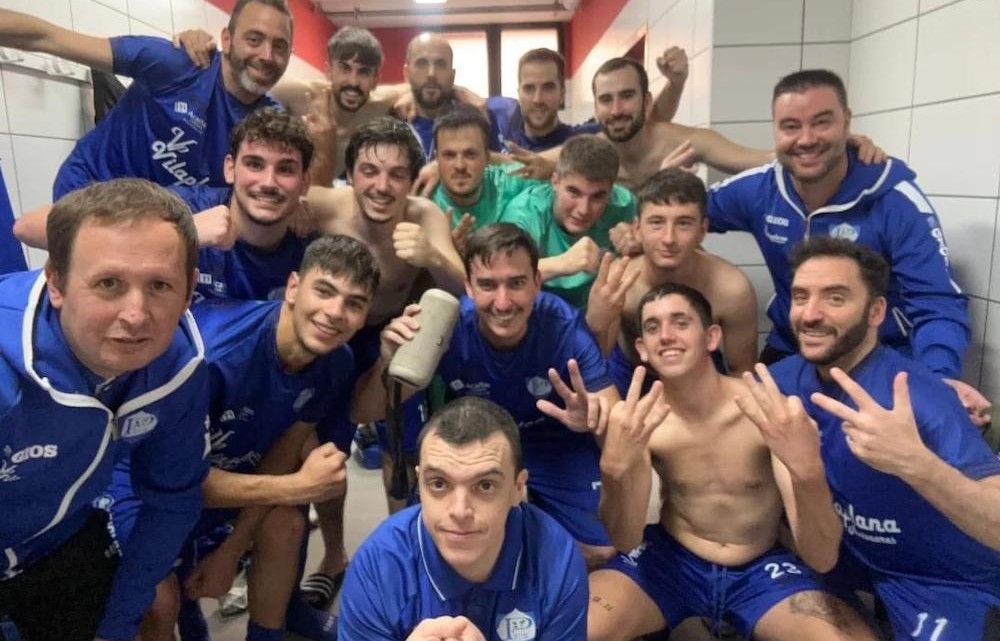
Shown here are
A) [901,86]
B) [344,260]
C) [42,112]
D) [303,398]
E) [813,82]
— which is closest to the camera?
[344,260]

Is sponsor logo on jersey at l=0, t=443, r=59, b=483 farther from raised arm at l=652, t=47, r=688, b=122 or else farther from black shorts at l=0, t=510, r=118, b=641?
raised arm at l=652, t=47, r=688, b=122

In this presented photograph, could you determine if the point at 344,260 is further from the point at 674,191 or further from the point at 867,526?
the point at 867,526

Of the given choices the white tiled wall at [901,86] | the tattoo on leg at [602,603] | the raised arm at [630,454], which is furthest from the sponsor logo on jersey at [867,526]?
the white tiled wall at [901,86]

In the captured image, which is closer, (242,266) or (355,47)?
(242,266)

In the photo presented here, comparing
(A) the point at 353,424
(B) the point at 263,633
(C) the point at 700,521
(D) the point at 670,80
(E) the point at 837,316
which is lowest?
(B) the point at 263,633

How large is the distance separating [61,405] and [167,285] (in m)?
0.27

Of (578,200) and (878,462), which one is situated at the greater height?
(578,200)

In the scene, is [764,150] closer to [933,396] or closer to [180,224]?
[933,396]

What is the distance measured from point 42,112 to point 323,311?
6.51ft

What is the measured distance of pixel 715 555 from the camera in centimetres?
180

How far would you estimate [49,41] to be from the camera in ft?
7.02

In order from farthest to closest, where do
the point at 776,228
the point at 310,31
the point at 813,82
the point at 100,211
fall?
1. the point at 310,31
2. the point at 776,228
3. the point at 813,82
4. the point at 100,211

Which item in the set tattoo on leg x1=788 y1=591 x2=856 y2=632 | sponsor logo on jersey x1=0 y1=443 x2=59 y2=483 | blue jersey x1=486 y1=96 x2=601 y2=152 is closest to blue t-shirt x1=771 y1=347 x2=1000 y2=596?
tattoo on leg x1=788 y1=591 x2=856 y2=632

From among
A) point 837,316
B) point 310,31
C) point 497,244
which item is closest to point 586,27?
point 310,31
